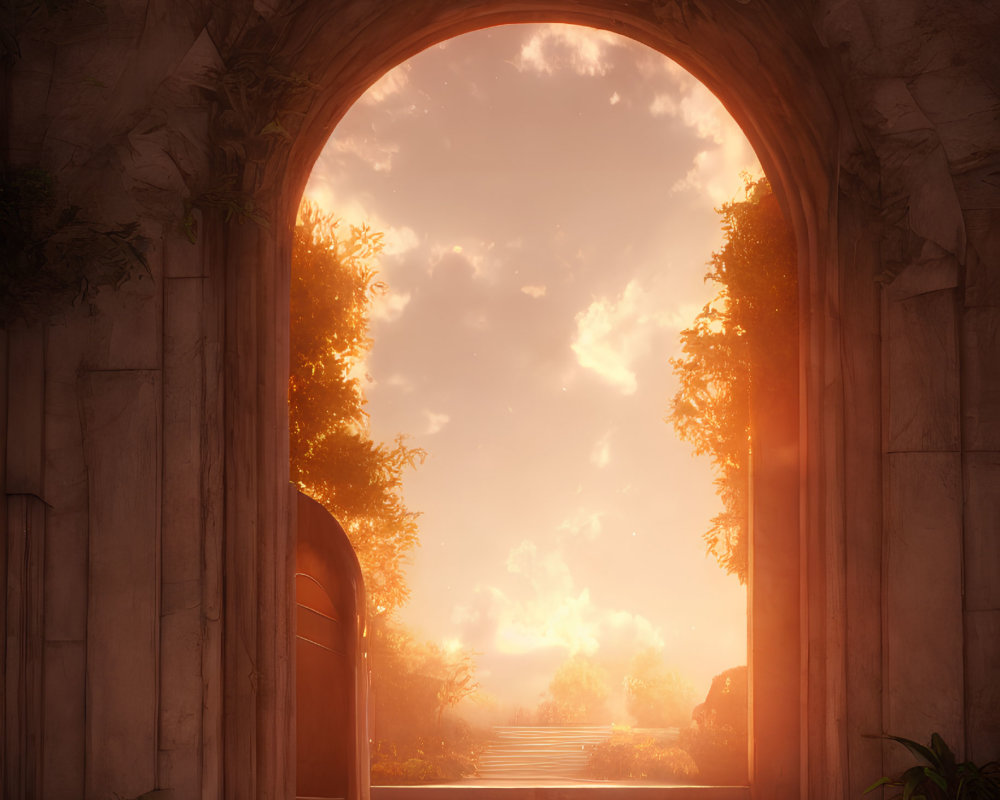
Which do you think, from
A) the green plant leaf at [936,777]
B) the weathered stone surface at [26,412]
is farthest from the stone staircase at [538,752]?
the weathered stone surface at [26,412]

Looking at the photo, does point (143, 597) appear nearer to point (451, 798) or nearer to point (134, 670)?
point (134, 670)

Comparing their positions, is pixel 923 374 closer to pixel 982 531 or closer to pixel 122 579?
pixel 982 531

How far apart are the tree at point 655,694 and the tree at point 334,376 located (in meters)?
4.69

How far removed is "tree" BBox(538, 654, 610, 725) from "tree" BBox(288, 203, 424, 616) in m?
4.46

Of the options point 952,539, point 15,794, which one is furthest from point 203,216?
point 952,539

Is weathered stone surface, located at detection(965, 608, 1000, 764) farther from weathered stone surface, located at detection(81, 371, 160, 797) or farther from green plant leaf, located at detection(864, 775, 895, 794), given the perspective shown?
weathered stone surface, located at detection(81, 371, 160, 797)

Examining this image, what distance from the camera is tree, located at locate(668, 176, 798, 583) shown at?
18.6 ft

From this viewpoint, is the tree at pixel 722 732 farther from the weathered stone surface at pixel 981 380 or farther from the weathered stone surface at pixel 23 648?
the weathered stone surface at pixel 23 648

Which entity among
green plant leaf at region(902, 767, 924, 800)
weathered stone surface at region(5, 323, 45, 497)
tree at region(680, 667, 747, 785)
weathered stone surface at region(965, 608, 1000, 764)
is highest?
weathered stone surface at region(5, 323, 45, 497)

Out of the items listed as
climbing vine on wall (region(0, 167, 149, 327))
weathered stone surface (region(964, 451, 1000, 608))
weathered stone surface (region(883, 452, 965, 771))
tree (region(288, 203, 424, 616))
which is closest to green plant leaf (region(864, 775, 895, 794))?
weathered stone surface (region(883, 452, 965, 771))

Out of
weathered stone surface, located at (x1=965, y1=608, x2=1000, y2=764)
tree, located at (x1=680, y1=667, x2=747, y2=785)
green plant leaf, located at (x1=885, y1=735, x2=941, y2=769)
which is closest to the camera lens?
green plant leaf, located at (x1=885, y1=735, x2=941, y2=769)

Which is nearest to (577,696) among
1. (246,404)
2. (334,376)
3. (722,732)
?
(722,732)

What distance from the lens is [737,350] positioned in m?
6.12

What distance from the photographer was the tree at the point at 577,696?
10438 millimetres
